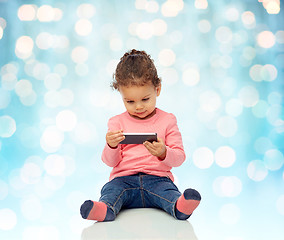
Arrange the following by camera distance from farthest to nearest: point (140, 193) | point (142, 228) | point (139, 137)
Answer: point (140, 193) < point (139, 137) < point (142, 228)

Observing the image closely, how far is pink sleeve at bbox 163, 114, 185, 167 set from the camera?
1302 millimetres

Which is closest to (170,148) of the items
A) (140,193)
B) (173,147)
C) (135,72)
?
(173,147)

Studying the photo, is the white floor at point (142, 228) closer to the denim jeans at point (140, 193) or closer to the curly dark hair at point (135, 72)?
the denim jeans at point (140, 193)

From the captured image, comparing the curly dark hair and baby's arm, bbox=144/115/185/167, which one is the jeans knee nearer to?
baby's arm, bbox=144/115/185/167

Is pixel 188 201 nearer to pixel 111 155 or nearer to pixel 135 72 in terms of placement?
pixel 111 155

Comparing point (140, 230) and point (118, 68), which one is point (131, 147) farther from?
point (140, 230)

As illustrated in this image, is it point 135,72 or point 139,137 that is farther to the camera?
point 135,72

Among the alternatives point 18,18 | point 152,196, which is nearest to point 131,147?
point 152,196

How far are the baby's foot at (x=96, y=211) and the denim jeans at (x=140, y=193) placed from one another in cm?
4

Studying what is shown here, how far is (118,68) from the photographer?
1430 mm

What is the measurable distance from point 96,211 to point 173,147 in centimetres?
38

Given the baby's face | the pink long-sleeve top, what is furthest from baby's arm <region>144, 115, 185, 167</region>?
the baby's face

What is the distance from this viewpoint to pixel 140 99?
135cm

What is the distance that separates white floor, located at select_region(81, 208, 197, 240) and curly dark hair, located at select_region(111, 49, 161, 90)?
0.44 meters
